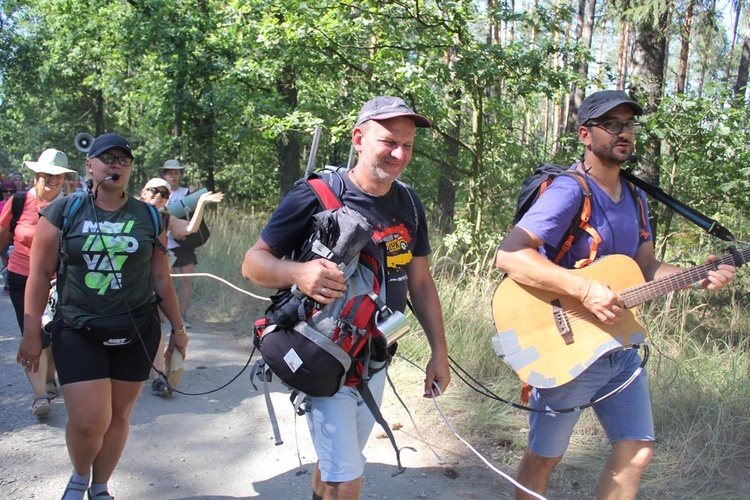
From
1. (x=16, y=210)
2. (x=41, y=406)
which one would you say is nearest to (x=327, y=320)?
(x=41, y=406)

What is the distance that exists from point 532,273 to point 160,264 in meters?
2.05

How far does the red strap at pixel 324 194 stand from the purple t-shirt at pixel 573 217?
2.70 ft

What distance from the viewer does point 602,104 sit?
9.14ft

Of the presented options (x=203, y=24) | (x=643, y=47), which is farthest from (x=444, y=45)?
(x=203, y=24)

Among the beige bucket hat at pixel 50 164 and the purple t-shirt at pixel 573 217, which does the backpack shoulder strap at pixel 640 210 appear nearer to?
the purple t-shirt at pixel 573 217

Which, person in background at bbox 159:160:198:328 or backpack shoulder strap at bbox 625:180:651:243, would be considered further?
person in background at bbox 159:160:198:328

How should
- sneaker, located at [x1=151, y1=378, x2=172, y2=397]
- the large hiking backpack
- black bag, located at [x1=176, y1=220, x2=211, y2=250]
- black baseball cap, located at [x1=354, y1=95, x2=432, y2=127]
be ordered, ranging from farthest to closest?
black bag, located at [x1=176, y1=220, x2=211, y2=250], sneaker, located at [x1=151, y1=378, x2=172, y2=397], black baseball cap, located at [x1=354, y1=95, x2=432, y2=127], the large hiking backpack

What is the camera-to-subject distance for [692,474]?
3.62 metres

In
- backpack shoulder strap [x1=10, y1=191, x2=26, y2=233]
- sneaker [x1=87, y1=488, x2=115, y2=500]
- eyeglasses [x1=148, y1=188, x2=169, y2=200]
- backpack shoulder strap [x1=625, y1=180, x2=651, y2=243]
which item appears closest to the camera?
backpack shoulder strap [x1=625, y1=180, x2=651, y2=243]

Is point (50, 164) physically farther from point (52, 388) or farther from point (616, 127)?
point (616, 127)

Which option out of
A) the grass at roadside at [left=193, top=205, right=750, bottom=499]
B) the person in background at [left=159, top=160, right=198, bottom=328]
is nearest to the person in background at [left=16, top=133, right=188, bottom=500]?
the grass at roadside at [left=193, top=205, right=750, bottom=499]

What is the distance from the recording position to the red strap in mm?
2449

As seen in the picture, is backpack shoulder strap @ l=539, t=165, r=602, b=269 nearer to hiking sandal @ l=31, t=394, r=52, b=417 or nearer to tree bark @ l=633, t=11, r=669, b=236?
hiking sandal @ l=31, t=394, r=52, b=417

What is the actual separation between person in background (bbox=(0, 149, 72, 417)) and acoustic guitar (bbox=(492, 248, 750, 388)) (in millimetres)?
3451
